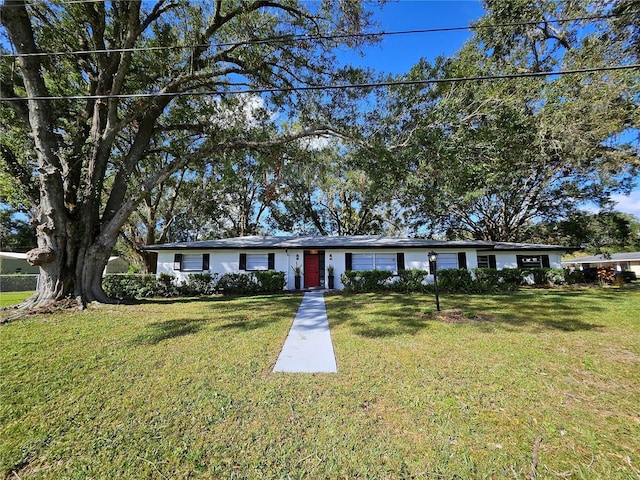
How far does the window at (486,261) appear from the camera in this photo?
1562 cm

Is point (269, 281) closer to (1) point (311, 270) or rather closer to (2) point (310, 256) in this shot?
(1) point (311, 270)

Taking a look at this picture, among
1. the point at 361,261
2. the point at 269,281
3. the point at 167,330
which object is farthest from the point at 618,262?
the point at 167,330

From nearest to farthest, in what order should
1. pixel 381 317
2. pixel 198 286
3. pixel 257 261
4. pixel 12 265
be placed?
pixel 381 317
pixel 198 286
pixel 257 261
pixel 12 265

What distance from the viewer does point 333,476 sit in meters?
2.10

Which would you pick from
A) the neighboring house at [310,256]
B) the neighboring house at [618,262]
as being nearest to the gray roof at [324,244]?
the neighboring house at [310,256]

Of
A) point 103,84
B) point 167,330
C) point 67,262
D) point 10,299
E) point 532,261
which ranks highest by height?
point 103,84

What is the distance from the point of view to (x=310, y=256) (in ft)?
48.6

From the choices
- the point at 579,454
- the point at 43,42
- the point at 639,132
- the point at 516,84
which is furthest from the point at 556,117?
the point at 43,42

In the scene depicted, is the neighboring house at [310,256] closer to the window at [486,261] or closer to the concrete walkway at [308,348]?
the window at [486,261]

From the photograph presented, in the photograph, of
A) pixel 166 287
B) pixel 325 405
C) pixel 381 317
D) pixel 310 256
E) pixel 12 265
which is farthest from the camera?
pixel 12 265

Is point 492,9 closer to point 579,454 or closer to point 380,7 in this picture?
point 380,7

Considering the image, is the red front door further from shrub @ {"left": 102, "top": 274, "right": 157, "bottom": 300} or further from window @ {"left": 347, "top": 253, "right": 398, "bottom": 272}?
shrub @ {"left": 102, "top": 274, "right": 157, "bottom": 300}

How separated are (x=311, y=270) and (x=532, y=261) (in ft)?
43.1

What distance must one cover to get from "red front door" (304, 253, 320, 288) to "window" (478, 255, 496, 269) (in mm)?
9691
